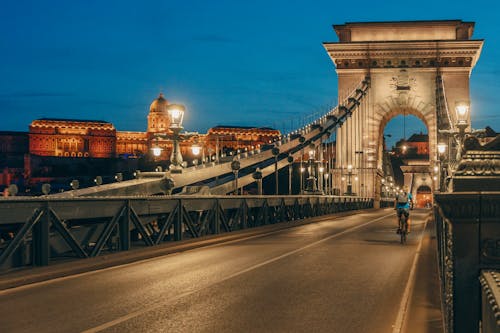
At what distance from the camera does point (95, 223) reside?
15.5 metres

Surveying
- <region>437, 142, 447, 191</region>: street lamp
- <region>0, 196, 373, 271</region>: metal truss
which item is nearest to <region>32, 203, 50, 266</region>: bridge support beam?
<region>0, 196, 373, 271</region>: metal truss

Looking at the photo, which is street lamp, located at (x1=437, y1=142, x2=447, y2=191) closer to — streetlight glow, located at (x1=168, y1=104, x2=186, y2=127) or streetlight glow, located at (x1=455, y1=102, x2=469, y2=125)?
streetlight glow, located at (x1=455, y1=102, x2=469, y2=125)

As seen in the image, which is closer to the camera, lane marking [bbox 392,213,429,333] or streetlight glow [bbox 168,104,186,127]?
lane marking [bbox 392,213,429,333]

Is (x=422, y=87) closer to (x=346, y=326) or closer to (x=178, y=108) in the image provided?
(x=178, y=108)

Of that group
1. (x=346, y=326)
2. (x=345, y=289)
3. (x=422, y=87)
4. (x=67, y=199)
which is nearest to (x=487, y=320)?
(x=346, y=326)

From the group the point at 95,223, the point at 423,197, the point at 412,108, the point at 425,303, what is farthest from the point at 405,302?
the point at 423,197

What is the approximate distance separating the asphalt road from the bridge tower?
215 feet

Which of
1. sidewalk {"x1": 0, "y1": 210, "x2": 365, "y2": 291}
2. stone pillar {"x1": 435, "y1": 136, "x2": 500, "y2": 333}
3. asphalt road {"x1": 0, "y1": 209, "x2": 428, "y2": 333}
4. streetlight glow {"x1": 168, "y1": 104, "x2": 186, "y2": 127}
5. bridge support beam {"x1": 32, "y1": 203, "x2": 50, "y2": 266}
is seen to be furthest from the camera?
streetlight glow {"x1": 168, "y1": 104, "x2": 186, "y2": 127}

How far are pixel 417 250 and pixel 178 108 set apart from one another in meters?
8.43

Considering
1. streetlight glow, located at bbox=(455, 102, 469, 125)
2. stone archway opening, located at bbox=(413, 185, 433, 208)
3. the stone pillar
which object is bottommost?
stone archway opening, located at bbox=(413, 185, 433, 208)

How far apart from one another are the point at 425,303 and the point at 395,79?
75.1 meters

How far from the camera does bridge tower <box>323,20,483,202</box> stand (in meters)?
81.1

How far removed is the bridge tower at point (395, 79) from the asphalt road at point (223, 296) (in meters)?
65.6

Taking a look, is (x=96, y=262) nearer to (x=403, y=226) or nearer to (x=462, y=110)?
(x=403, y=226)
